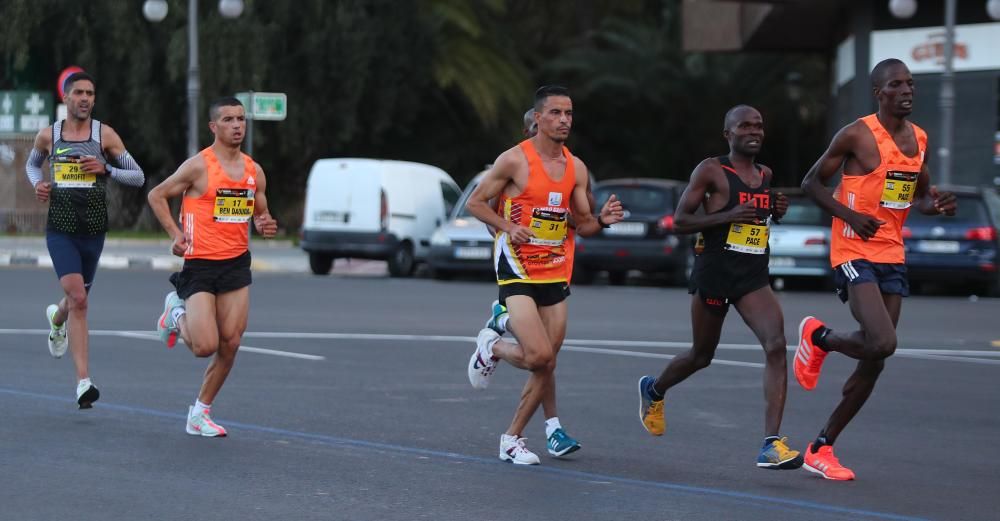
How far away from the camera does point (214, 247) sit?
9305 millimetres

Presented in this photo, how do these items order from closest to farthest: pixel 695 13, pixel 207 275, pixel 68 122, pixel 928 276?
1. pixel 207 275
2. pixel 68 122
3. pixel 928 276
4. pixel 695 13

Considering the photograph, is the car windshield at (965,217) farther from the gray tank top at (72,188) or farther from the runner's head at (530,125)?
the gray tank top at (72,188)

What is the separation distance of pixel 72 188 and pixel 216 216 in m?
1.29

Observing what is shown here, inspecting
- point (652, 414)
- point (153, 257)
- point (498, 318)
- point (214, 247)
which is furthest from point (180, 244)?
point (153, 257)

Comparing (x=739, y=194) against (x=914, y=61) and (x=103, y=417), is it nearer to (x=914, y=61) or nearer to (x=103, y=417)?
(x=103, y=417)

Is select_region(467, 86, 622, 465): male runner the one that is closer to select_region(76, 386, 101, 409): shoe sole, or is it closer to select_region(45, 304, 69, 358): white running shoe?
select_region(76, 386, 101, 409): shoe sole

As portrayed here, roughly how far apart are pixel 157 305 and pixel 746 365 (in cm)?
766

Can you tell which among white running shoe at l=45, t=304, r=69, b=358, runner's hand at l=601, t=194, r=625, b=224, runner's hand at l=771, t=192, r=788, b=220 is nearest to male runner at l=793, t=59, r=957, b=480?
runner's hand at l=771, t=192, r=788, b=220

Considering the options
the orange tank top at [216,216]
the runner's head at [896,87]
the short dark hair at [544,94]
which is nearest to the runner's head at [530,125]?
the short dark hair at [544,94]

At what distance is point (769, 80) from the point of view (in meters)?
48.8

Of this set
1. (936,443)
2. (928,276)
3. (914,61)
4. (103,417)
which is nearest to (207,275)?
(103,417)

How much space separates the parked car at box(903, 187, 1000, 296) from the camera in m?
22.2

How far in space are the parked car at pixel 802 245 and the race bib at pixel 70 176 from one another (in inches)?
572

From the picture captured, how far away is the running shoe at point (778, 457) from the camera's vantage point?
8094 mm
